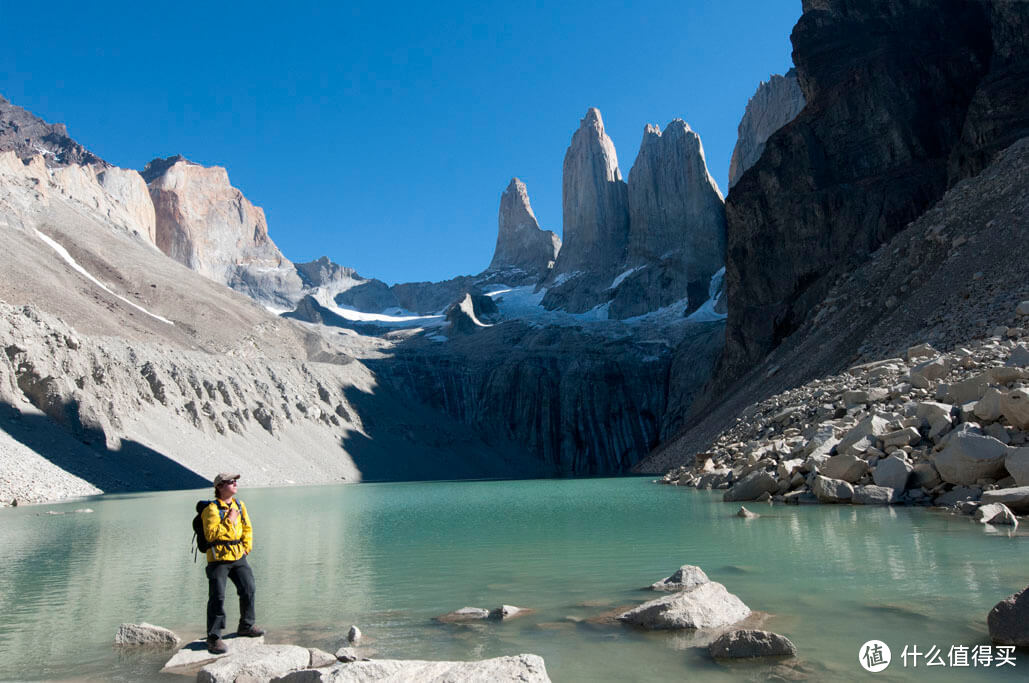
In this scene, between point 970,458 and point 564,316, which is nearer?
point 970,458

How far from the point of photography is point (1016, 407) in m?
14.6

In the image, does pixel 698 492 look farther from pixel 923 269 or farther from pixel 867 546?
pixel 923 269

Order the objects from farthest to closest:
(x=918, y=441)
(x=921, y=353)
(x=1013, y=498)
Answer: (x=921, y=353) → (x=918, y=441) → (x=1013, y=498)

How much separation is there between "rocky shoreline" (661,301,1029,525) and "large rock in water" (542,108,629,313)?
9409 centimetres

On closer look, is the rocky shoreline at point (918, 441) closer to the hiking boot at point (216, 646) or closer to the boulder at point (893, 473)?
the boulder at point (893, 473)

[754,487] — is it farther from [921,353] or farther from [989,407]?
[921,353]

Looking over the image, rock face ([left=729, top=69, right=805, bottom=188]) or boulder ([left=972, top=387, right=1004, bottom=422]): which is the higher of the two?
rock face ([left=729, top=69, right=805, bottom=188])

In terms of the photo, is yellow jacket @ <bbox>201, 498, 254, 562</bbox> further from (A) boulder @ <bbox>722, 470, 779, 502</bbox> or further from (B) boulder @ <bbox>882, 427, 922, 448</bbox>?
(A) boulder @ <bbox>722, 470, 779, 502</bbox>

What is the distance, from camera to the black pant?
689 cm

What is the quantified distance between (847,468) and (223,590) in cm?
1432

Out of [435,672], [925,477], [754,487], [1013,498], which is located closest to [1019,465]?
[1013,498]

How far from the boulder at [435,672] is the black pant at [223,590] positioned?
74.8 inches

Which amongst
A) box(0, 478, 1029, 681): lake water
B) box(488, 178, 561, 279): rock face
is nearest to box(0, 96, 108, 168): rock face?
box(488, 178, 561, 279): rock face

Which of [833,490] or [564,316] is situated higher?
[564,316]
